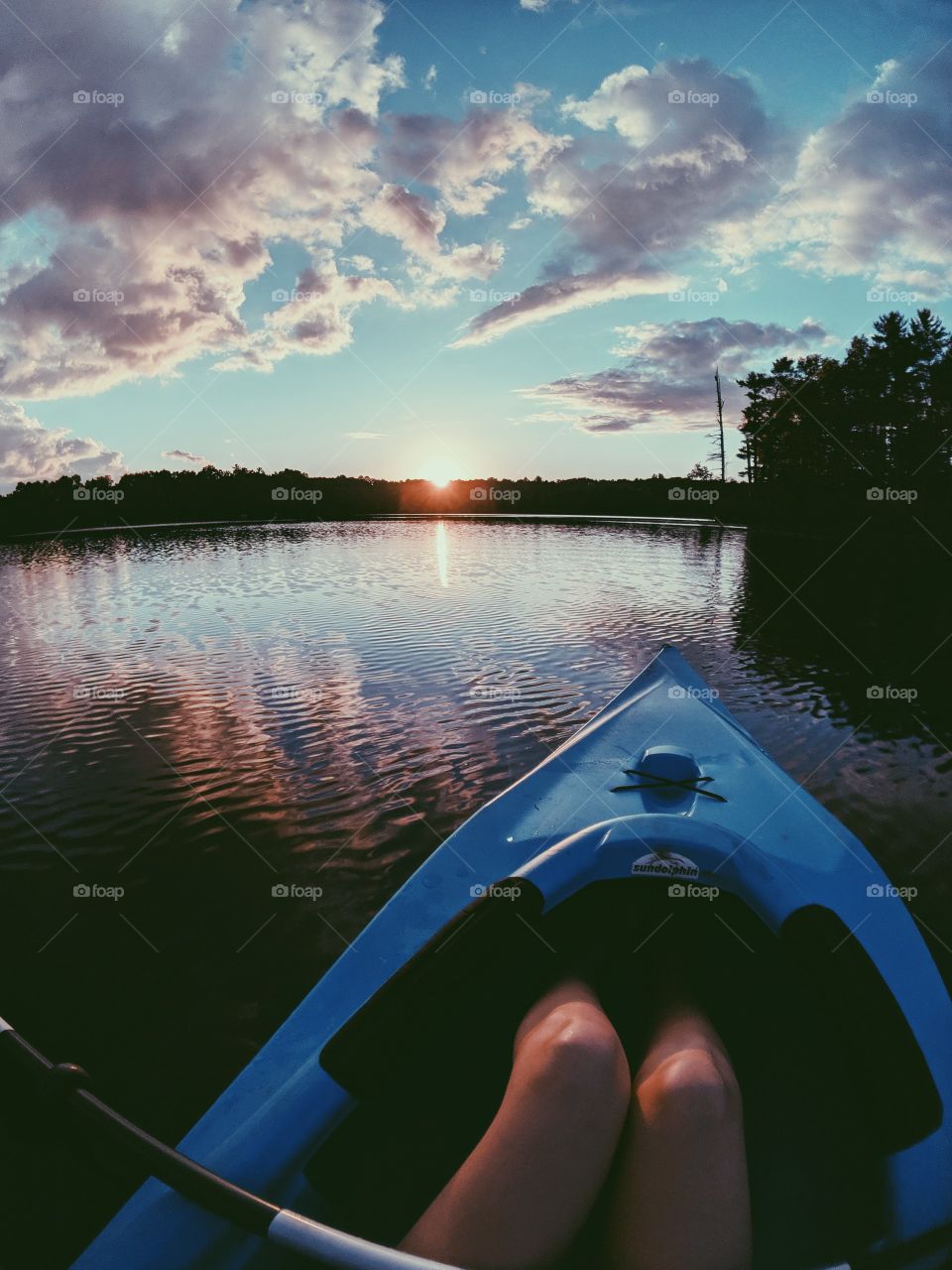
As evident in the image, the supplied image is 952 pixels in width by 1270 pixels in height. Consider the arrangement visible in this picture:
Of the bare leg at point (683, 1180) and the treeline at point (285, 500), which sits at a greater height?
the treeline at point (285, 500)

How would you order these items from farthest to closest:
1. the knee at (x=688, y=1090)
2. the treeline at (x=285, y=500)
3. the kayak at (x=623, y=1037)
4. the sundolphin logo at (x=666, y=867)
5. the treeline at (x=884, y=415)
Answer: the treeline at (x=285, y=500), the treeline at (x=884, y=415), the sundolphin logo at (x=666, y=867), the kayak at (x=623, y=1037), the knee at (x=688, y=1090)

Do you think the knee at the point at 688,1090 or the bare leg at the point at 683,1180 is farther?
the knee at the point at 688,1090

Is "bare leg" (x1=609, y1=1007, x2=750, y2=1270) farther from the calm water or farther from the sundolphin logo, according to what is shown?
the calm water

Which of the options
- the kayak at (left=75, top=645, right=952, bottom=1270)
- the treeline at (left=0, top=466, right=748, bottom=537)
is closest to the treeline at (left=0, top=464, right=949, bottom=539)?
the treeline at (left=0, top=466, right=748, bottom=537)

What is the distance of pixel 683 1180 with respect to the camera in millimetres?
1536

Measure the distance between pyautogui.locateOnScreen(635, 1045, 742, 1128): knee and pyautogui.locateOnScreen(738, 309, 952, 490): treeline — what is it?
4198cm

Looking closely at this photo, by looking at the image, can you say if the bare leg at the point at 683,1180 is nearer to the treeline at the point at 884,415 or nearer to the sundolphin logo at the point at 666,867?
the sundolphin logo at the point at 666,867

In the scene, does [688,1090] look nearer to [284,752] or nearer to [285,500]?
[284,752]

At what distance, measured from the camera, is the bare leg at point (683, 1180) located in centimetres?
149

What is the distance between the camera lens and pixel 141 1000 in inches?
146

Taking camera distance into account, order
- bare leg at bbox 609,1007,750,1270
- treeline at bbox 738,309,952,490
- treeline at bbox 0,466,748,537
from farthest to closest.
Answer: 1. treeline at bbox 0,466,748,537
2. treeline at bbox 738,309,952,490
3. bare leg at bbox 609,1007,750,1270

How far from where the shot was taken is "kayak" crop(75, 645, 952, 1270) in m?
1.83

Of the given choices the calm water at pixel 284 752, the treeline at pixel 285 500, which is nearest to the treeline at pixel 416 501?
the treeline at pixel 285 500

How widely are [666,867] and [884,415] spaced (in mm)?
44453
